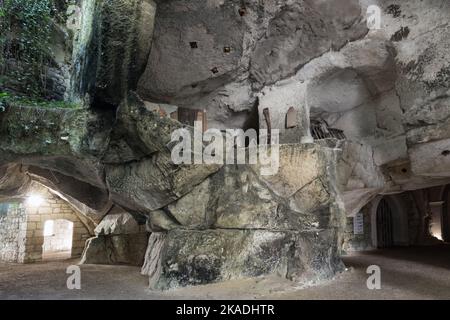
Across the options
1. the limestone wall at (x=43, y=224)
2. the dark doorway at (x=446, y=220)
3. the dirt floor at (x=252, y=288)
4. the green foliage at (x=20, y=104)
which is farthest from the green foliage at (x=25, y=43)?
the dark doorway at (x=446, y=220)

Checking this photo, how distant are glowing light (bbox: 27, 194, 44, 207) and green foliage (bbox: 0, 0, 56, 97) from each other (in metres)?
4.41

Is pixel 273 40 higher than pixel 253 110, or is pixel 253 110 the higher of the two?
pixel 273 40

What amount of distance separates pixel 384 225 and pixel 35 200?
12772mm

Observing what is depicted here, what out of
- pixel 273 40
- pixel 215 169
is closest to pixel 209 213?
pixel 215 169

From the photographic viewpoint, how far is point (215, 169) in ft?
19.2

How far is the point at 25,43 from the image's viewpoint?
25.0 ft

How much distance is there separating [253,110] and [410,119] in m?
4.18

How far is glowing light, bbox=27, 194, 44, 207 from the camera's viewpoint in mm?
10688

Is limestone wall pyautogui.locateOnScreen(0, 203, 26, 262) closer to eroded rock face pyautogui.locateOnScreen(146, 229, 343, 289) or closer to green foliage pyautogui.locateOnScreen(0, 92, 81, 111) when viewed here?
green foliage pyautogui.locateOnScreen(0, 92, 81, 111)

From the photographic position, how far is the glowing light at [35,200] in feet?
35.1

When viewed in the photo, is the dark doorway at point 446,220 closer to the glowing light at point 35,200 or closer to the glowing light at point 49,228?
the glowing light at point 35,200

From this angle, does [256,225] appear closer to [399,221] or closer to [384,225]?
[384,225]
